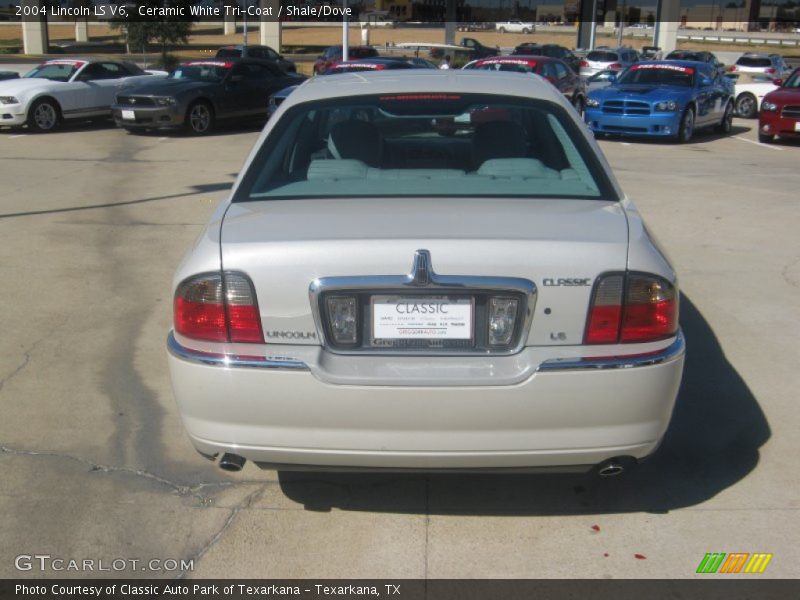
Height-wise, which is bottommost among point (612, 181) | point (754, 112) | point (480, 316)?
point (754, 112)

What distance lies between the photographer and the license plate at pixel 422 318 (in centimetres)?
314

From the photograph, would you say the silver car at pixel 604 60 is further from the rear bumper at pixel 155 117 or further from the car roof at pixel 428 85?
the car roof at pixel 428 85

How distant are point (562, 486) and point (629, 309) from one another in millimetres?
1165

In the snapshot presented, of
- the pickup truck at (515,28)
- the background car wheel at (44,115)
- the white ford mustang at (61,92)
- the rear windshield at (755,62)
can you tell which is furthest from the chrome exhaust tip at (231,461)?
the pickup truck at (515,28)

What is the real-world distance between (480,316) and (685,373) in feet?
8.68

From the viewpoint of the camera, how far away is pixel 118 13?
131 feet

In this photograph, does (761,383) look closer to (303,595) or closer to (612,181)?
(612,181)

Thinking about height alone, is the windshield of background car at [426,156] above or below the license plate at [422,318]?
above

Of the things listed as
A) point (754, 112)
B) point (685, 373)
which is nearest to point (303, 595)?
point (685, 373)

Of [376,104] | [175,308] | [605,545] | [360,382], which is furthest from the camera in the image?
[376,104]

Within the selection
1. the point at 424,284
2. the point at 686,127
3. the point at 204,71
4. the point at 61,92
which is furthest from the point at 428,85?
the point at 61,92

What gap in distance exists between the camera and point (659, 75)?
18125mm

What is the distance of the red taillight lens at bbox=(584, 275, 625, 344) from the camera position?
3145 mm

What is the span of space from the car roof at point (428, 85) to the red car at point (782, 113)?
1366 cm
